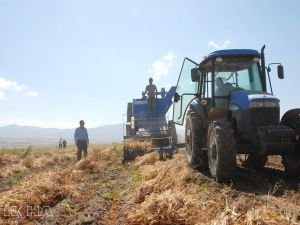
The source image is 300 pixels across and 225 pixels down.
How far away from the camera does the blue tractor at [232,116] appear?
693 centimetres

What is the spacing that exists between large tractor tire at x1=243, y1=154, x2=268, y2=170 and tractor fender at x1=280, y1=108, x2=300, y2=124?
1227 mm

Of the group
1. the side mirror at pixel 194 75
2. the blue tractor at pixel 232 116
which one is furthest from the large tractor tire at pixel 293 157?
the side mirror at pixel 194 75

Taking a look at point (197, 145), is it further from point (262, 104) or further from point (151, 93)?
point (151, 93)

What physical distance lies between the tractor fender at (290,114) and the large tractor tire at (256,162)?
1.23 meters

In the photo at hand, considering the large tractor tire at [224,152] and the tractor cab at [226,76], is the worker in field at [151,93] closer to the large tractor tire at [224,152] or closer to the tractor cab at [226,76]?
the tractor cab at [226,76]

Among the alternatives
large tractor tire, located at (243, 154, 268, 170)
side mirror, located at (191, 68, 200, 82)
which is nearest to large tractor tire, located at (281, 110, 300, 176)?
large tractor tire, located at (243, 154, 268, 170)

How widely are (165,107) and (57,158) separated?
246 inches

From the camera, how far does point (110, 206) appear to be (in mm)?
6797

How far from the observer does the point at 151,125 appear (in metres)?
18.0

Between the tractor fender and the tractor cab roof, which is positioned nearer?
the tractor fender

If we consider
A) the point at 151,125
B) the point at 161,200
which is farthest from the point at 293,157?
the point at 151,125

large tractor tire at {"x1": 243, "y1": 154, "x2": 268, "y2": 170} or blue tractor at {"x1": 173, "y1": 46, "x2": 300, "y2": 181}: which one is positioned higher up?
blue tractor at {"x1": 173, "y1": 46, "x2": 300, "y2": 181}

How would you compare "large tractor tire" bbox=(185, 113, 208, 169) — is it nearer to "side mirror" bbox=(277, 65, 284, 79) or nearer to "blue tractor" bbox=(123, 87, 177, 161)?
"side mirror" bbox=(277, 65, 284, 79)

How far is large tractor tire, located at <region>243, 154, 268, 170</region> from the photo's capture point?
8891 millimetres
